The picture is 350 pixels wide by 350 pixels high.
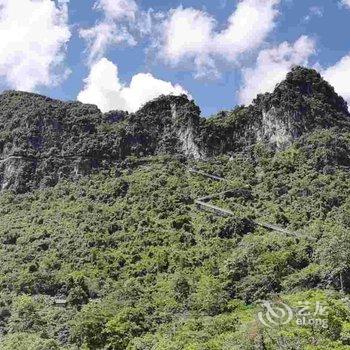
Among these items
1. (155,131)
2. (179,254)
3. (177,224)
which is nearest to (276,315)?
(179,254)

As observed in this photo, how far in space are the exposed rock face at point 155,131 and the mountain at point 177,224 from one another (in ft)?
0.92

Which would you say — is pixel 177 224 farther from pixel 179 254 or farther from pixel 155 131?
pixel 155 131

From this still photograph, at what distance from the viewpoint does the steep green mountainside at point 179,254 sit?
224ft

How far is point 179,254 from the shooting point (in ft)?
300

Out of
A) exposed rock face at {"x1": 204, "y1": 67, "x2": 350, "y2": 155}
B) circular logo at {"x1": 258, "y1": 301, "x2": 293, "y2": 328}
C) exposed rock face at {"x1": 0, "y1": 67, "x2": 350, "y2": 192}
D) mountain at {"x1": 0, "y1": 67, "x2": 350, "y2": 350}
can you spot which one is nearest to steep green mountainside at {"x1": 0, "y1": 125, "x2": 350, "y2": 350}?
mountain at {"x1": 0, "y1": 67, "x2": 350, "y2": 350}

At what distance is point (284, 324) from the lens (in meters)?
57.9

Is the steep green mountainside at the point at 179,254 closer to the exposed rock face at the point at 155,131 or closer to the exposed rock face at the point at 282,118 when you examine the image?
the exposed rock face at the point at 282,118

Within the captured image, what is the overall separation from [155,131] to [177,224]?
122 feet

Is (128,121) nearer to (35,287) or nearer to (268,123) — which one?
(268,123)

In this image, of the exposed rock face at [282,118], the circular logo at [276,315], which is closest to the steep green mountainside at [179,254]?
the circular logo at [276,315]

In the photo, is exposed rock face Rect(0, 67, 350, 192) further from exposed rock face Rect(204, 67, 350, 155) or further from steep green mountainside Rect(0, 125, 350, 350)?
steep green mountainside Rect(0, 125, 350, 350)

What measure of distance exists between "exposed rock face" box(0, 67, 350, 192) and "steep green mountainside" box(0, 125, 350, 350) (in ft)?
13.0

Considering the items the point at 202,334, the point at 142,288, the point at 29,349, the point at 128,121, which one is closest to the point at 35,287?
the point at 142,288

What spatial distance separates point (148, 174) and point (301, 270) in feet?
153
